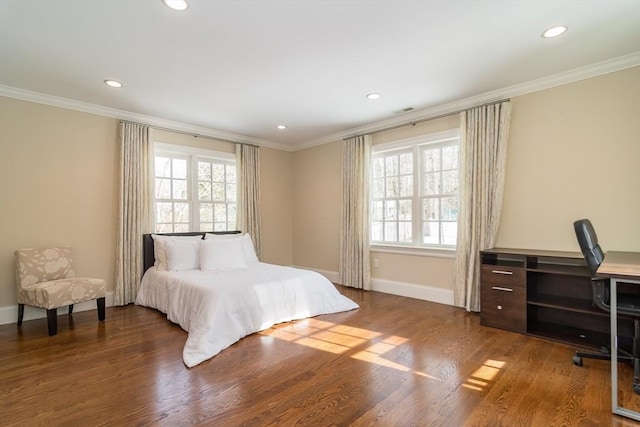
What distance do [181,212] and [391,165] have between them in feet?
11.0

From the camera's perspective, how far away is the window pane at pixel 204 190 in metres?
5.06

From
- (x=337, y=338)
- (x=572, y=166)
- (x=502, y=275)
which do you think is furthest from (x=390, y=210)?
(x=337, y=338)

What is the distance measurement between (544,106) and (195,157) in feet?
15.5

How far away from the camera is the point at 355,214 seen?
199 inches

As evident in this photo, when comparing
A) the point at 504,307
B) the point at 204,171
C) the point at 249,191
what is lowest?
the point at 504,307

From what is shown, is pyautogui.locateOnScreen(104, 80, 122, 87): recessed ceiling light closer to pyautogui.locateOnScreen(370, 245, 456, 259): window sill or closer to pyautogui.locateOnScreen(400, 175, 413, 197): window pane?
pyautogui.locateOnScreen(400, 175, 413, 197): window pane

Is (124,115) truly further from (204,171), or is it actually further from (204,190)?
(204,190)

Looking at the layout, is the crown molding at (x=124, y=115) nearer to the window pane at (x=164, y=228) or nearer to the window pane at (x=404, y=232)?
the window pane at (x=164, y=228)

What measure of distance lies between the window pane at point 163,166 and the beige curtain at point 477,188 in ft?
13.7

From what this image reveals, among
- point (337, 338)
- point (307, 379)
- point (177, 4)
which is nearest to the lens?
point (177, 4)

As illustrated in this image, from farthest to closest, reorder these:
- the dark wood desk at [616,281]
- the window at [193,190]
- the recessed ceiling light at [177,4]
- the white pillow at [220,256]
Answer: the window at [193,190] → the white pillow at [220,256] → the recessed ceiling light at [177,4] → the dark wood desk at [616,281]

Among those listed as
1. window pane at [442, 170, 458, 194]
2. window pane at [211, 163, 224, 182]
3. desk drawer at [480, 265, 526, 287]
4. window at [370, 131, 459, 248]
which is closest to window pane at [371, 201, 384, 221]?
window at [370, 131, 459, 248]

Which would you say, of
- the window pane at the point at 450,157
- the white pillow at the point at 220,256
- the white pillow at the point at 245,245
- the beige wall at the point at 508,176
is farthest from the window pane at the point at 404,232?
the white pillow at the point at 220,256

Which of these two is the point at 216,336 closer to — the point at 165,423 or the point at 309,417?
the point at 165,423
